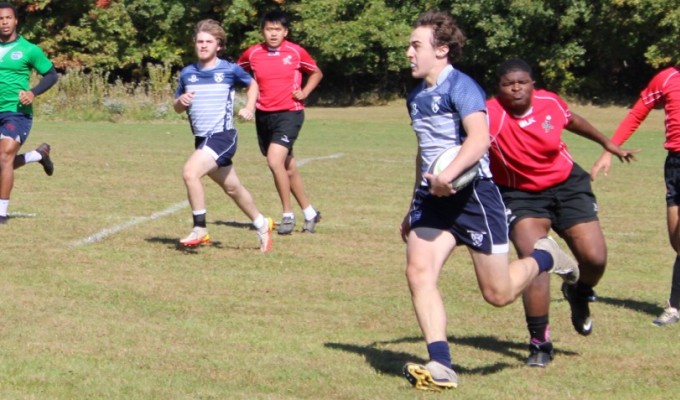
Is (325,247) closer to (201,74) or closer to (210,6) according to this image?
(201,74)

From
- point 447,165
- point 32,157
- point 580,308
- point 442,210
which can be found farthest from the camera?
point 32,157

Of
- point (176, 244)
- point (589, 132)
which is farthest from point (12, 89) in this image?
point (589, 132)

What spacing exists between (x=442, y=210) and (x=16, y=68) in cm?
670

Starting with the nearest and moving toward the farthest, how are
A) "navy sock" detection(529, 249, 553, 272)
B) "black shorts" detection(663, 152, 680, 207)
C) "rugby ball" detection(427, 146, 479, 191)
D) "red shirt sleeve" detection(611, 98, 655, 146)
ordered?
"rugby ball" detection(427, 146, 479, 191) → "navy sock" detection(529, 249, 553, 272) → "red shirt sleeve" detection(611, 98, 655, 146) → "black shorts" detection(663, 152, 680, 207)

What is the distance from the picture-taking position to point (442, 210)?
617 cm

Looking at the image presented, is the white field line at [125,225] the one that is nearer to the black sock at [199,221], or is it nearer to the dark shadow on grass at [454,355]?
the black sock at [199,221]

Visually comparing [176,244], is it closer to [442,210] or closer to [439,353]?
[442,210]

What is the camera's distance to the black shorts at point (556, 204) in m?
7.03

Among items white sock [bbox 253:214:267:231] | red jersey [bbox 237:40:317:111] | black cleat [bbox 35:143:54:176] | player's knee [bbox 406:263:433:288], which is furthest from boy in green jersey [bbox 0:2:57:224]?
player's knee [bbox 406:263:433:288]

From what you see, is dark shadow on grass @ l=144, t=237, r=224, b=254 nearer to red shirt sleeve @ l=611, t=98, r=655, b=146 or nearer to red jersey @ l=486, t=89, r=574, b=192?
red shirt sleeve @ l=611, t=98, r=655, b=146

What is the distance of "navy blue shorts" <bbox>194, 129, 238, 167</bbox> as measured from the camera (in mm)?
10352

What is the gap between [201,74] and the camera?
10.5 metres

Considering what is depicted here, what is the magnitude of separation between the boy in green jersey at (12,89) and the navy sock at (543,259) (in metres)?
6.39

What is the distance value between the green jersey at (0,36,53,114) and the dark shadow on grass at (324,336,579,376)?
5.72 meters
